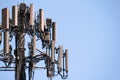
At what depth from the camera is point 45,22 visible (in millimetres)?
23641

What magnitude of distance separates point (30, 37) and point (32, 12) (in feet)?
4.25

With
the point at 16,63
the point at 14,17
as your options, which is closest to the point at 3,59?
the point at 16,63

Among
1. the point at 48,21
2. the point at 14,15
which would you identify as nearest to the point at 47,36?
the point at 48,21

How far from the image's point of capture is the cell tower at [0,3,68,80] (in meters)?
21.6

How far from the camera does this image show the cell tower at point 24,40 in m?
21.6

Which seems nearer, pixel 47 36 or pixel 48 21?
pixel 47 36

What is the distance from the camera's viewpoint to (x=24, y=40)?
74.3ft

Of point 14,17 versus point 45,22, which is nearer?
point 14,17

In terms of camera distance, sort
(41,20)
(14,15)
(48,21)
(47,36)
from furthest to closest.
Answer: (48,21) → (47,36) → (41,20) → (14,15)

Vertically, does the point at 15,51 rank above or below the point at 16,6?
below

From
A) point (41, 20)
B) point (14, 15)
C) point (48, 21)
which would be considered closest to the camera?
point (14, 15)

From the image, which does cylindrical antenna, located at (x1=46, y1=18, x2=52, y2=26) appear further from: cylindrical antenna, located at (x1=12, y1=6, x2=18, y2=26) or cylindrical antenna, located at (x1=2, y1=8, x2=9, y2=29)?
cylindrical antenna, located at (x1=2, y1=8, x2=9, y2=29)

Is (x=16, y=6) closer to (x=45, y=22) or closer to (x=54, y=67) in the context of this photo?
(x=45, y=22)

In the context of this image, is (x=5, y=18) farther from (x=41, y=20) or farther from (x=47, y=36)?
(x=47, y=36)
